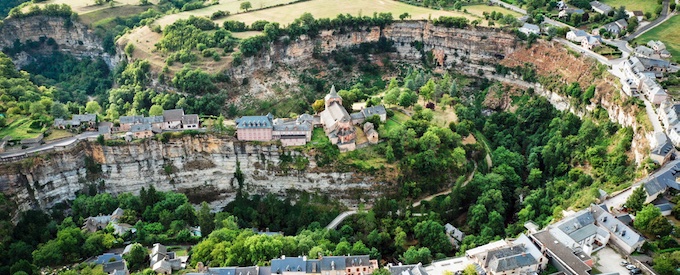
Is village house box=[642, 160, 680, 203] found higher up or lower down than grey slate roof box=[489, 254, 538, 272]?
higher up

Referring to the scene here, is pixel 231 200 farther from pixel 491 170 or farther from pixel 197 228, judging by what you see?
pixel 491 170

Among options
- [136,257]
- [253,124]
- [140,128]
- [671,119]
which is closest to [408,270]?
[136,257]

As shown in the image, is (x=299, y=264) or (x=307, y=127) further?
(x=307, y=127)

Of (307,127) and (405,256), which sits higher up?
(307,127)

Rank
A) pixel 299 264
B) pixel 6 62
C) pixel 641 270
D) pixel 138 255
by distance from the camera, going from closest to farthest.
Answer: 1. pixel 641 270
2. pixel 299 264
3. pixel 138 255
4. pixel 6 62

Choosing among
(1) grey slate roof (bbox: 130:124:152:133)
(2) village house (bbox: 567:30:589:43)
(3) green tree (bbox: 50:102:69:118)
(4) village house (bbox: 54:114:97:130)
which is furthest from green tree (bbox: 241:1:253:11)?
(2) village house (bbox: 567:30:589:43)

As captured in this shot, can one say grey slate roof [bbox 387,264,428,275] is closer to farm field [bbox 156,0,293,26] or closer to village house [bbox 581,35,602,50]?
village house [bbox 581,35,602,50]

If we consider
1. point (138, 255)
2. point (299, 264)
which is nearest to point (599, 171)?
point (299, 264)

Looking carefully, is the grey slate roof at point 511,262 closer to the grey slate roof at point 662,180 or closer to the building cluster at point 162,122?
the grey slate roof at point 662,180
